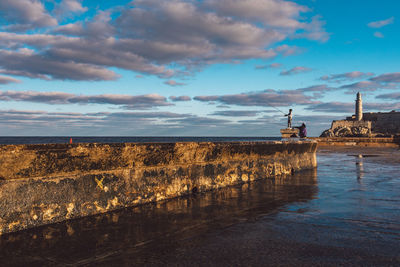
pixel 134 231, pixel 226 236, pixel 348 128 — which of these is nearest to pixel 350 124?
pixel 348 128

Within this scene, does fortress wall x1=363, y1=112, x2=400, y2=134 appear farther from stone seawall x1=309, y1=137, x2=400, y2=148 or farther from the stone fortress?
stone seawall x1=309, y1=137, x2=400, y2=148

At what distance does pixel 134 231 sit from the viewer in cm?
300

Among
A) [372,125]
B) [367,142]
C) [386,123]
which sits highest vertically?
[386,123]

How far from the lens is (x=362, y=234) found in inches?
113

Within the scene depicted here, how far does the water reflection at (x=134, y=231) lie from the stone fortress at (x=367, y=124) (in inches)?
3525

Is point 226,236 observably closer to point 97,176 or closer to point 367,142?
point 97,176

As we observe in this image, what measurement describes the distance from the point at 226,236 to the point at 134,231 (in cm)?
86

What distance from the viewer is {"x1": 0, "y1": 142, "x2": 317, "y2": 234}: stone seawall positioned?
302cm

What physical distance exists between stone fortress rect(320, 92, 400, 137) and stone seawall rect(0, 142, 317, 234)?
291ft

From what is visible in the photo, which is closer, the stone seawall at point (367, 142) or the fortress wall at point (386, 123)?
the stone seawall at point (367, 142)

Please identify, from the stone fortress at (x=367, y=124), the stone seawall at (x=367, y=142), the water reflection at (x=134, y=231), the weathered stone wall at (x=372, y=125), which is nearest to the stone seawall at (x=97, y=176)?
the water reflection at (x=134, y=231)

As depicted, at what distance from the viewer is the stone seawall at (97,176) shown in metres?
3.02

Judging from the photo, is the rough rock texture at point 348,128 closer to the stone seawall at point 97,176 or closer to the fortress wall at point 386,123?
the fortress wall at point 386,123

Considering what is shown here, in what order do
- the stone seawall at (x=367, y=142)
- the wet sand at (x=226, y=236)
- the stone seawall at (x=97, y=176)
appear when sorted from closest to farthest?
the wet sand at (x=226, y=236), the stone seawall at (x=97, y=176), the stone seawall at (x=367, y=142)
